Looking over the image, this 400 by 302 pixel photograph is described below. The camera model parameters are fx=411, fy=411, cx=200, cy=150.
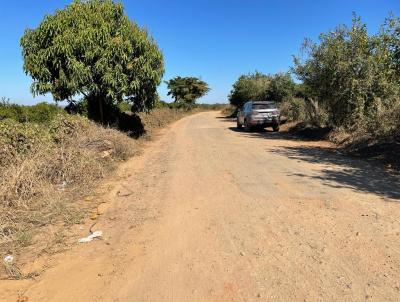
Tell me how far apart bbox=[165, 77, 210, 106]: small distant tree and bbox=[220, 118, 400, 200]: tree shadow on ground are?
55.3 meters

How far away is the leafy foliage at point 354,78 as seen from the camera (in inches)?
571

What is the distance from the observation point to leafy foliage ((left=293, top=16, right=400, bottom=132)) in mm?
14508

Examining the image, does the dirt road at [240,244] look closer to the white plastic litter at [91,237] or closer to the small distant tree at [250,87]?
the white plastic litter at [91,237]

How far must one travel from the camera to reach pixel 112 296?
409 centimetres

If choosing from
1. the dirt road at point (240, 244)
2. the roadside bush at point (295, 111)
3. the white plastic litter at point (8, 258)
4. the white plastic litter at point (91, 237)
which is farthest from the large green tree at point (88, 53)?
the white plastic litter at point (8, 258)

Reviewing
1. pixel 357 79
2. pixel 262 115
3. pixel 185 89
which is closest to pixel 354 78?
pixel 357 79

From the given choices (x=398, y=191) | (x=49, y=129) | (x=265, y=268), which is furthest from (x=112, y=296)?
(x=49, y=129)

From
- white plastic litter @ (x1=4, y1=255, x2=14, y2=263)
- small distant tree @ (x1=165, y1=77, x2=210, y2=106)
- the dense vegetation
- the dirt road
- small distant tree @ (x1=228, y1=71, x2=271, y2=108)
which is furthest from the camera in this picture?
small distant tree @ (x1=165, y1=77, x2=210, y2=106)

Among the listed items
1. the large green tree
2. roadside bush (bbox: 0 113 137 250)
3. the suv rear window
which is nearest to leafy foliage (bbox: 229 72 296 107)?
the suv rear window

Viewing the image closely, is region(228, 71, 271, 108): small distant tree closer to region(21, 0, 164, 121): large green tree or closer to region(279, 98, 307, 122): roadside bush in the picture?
region(279, 98, 307, 122): roadside bush

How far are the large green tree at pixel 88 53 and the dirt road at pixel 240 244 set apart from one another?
7.45m

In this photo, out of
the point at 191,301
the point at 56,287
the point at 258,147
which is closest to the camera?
the point at 191,301

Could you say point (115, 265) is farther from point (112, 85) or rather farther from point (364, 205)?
point (112, 85)

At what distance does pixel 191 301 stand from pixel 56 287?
1525 mm
